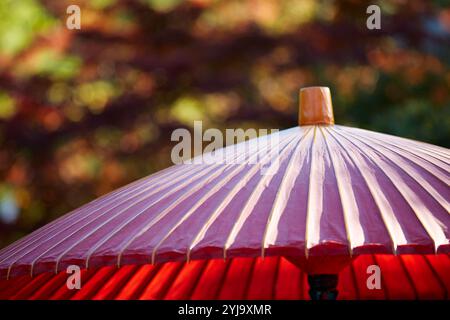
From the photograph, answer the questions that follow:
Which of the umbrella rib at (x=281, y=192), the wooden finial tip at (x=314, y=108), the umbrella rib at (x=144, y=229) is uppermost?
the wooden finial tip at (x=314, y=108)

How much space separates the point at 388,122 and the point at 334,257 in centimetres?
436

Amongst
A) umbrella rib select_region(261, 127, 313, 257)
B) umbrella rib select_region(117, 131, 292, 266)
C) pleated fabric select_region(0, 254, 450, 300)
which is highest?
umbrella rib select_region(261, 127, 313, 257)

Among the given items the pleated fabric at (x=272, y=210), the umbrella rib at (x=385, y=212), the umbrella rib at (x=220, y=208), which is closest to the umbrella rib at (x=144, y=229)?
the pleated fabric at (x=272, y=210)

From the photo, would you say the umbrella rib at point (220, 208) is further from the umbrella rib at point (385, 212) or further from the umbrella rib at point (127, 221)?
the umbrella rib at point (385, 212)

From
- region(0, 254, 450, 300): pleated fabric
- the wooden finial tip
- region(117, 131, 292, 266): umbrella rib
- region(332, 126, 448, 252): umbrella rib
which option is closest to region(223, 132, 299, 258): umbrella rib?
region(117, 131, 292, 266): umbrella rib

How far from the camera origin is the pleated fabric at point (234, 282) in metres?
2.49

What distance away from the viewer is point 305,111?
244 cm

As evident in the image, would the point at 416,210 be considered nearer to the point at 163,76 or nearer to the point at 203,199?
the point at 203,199

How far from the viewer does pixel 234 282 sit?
267cm

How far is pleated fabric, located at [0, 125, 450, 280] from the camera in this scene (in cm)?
179

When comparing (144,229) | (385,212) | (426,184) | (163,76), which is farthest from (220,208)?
(163,76)

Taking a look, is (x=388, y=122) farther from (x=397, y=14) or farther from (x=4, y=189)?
(x=4, y=189)

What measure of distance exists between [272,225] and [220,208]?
18 cm

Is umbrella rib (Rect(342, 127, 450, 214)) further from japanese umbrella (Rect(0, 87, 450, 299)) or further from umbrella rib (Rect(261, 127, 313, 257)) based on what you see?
umbrella rib (Rect(261, 127, 313, 257))
